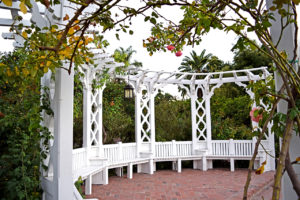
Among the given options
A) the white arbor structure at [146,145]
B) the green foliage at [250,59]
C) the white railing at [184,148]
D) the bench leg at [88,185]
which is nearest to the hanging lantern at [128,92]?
the white arbor structure at [146,145]

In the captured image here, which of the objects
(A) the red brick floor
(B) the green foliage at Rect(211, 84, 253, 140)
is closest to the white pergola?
(A) the red brick floor

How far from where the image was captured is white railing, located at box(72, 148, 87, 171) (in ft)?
18.0

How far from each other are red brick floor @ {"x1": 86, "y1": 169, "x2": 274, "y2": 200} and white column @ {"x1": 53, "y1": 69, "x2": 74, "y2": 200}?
3.29 metres

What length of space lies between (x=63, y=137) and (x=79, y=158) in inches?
146

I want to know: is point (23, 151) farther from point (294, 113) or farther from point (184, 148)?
point (184, 148)

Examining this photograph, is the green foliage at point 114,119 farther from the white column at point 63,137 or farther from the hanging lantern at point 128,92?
the white column at point 63,137

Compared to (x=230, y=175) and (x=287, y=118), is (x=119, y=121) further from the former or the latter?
(x=287, y=118)

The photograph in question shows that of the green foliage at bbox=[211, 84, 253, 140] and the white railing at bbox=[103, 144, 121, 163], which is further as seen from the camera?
the green foliage at bbox=[211, 84, 253, 140]

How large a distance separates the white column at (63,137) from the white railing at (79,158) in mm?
3262

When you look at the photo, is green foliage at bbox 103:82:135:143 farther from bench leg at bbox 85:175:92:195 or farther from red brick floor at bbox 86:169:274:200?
bench leg at bbox 85:175:92:195

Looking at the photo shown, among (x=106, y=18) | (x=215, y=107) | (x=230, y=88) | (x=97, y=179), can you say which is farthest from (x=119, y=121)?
(x=106, y=18)

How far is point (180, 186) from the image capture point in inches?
249

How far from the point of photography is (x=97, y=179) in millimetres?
6637

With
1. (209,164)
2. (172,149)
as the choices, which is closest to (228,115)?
(209,164)
